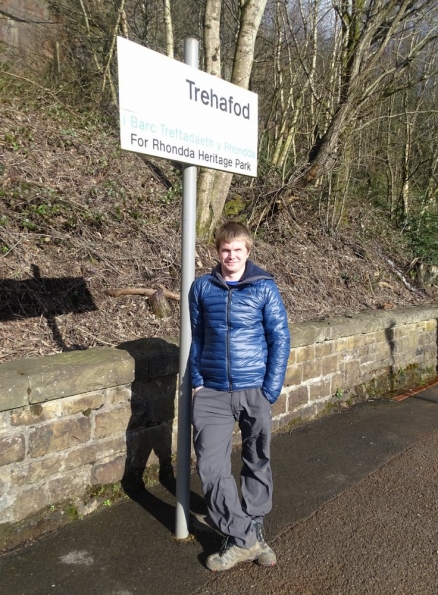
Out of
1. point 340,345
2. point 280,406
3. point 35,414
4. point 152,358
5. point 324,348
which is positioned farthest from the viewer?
point 340,345

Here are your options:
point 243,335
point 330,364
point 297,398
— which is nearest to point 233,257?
point 243,335

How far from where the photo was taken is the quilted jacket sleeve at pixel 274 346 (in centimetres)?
284

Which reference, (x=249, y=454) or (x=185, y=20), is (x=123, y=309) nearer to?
(x=249, y=454)

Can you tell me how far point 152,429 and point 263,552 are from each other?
3.77ft

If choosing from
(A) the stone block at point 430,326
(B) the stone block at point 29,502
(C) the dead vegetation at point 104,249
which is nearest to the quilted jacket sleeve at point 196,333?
(B) the stone block at point 29,502

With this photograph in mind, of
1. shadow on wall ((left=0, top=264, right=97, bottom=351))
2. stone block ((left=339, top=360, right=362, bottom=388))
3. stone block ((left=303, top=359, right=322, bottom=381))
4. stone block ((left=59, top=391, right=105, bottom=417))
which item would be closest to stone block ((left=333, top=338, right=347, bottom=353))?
stone block ((left=339, top=360, right=362, bottom=388))

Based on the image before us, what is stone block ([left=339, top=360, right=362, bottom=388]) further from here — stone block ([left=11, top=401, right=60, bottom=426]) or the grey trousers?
stone block ([left=11, top=401, right=60, bottom=426])

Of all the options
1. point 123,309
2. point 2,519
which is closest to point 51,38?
point 123,309

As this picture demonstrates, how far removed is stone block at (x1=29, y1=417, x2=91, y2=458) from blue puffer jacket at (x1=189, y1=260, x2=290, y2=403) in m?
0.80

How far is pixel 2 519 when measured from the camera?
9.32ft

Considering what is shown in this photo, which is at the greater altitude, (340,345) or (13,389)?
(13,389)

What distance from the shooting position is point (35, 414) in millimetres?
2941

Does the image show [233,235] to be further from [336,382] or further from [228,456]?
[336,382]

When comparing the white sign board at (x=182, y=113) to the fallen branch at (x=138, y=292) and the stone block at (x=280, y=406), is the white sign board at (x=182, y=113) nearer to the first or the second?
the stone block at (x=280, y=406)
